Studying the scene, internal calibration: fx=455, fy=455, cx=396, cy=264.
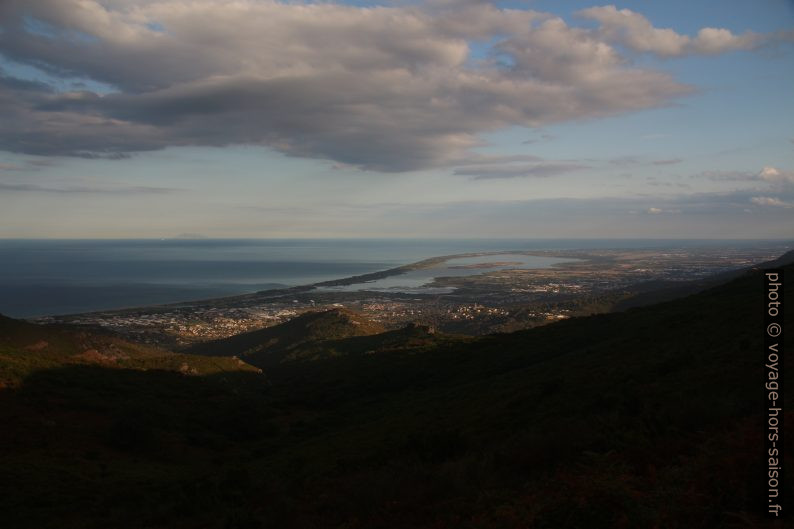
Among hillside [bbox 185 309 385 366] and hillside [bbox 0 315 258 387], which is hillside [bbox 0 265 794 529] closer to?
hillside [bbox 0 315 258 387]

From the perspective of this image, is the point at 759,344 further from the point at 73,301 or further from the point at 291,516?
the point at 73,301

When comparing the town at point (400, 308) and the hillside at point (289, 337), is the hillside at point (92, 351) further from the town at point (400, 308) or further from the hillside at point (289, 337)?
the town at point (400, 308)

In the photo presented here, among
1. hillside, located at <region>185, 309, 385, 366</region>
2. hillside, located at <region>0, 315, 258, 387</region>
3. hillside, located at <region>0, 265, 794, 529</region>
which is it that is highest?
hillside, located at <region>0, 265, 794, 529</region>

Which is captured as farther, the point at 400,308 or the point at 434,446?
the point at 400,308

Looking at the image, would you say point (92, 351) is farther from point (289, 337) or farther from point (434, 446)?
point (434, 446)

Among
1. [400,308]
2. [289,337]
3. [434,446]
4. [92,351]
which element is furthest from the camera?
[400,308]

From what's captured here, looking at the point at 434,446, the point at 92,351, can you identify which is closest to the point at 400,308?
the point at 92,351

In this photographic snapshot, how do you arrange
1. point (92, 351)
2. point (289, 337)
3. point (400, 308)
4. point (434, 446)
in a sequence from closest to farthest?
point (434, 446) < point (92, 351) < point (289, 337) < point (400, 308)

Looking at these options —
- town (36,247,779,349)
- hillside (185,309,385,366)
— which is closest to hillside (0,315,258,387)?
hillside (185,309,385,366)

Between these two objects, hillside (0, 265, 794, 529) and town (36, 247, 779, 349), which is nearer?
hillside (0, 265, 794, 529)

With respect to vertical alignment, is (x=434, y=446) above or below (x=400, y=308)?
above
